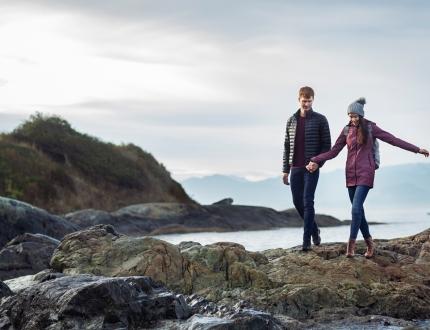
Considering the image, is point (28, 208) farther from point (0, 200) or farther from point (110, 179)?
point (110, 179)

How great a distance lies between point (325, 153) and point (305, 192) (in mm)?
743

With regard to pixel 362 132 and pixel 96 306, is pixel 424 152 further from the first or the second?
pixel 96 306

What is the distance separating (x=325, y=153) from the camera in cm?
1248

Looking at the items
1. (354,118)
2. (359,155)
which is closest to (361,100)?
(354,118)

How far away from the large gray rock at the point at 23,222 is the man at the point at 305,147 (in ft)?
33.6

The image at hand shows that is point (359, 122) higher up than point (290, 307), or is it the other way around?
point (359, 122)

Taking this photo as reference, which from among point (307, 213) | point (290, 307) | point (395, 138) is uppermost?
point (395, 138)

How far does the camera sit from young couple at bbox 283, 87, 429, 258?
12.1 m

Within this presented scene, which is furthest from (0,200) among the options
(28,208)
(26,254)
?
(26,254)

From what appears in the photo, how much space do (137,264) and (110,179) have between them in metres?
41.2

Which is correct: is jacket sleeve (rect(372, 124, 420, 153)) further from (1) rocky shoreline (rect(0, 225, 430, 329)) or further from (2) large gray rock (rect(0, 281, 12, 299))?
(2) large gray rock (rect(0, 281, 12, 299))

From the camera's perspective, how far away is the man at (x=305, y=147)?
12.7 meters

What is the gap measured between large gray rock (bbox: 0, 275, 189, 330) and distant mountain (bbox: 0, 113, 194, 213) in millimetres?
36272

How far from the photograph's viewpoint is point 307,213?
1285cm
